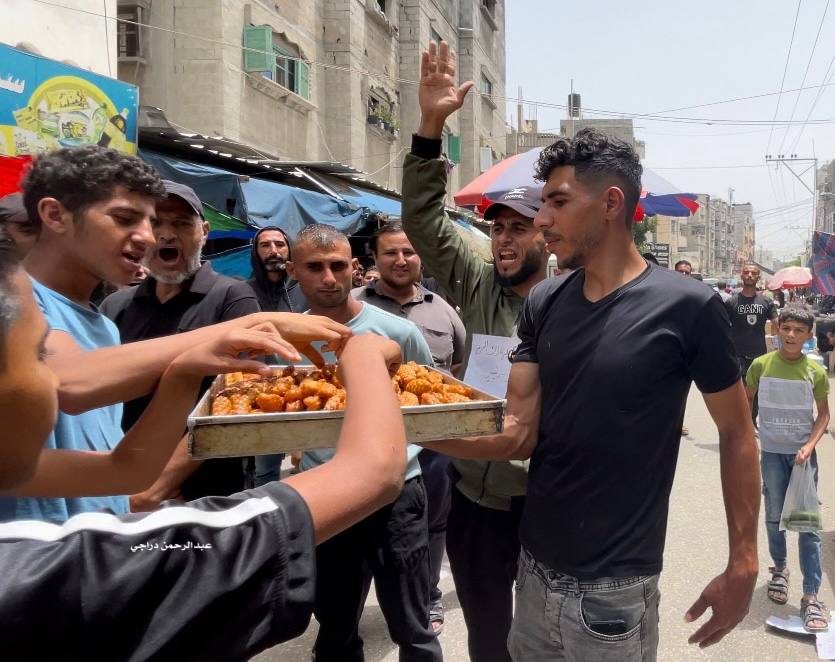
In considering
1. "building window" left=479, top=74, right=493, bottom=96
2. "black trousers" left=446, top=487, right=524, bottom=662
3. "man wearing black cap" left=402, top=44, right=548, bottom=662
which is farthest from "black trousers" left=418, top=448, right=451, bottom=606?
"building window" left=479, top=74, right=493, bottom=96

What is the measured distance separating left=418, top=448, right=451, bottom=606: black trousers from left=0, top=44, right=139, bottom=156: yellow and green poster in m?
5.05

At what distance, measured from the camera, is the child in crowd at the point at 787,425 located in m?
4.02

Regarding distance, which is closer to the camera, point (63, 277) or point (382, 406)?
point (382, 406)

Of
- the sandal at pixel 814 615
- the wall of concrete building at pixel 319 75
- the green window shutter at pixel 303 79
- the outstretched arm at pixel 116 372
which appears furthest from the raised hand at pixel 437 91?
the green window shutter at pixel 303 79

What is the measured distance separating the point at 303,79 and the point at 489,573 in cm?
1446

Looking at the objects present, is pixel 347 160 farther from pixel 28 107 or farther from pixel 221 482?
pixel 221 482

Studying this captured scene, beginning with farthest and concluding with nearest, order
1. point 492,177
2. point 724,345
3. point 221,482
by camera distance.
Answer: point 492,177
point 221,482
point 724,345

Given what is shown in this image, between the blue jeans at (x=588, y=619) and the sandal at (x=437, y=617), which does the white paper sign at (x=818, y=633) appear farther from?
the blue jeans at (x=588, y=619)

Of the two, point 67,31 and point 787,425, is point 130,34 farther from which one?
point 787,425

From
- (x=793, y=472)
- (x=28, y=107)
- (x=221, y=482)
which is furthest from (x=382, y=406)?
(x=28, y=107)

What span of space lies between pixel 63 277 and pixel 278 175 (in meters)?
9.70

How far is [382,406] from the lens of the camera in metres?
1.18

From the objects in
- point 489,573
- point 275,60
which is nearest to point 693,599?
point 489,573

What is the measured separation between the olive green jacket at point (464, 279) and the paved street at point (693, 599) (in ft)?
2.40
